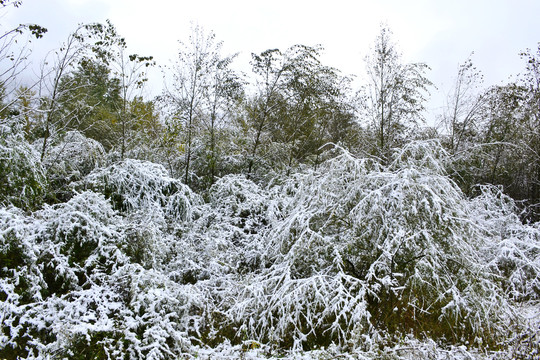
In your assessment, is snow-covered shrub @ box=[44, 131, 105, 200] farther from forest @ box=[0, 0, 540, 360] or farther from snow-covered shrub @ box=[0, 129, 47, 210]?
snow-covered shrub @ box=[0, 129, 47, 210]

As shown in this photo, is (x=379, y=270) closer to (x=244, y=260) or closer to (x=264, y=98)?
(x=244, y=260)

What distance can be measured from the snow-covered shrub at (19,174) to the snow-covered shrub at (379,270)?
376 cm

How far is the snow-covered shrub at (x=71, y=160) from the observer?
6910mm

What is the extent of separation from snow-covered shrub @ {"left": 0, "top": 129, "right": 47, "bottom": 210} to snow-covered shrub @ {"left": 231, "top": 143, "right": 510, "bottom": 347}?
3.76 m

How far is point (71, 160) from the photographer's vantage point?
7453mm

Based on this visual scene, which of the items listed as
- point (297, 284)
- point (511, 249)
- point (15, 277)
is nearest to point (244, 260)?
point (297, 284)

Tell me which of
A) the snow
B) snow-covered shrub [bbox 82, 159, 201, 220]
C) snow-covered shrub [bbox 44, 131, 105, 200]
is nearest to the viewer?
the snow

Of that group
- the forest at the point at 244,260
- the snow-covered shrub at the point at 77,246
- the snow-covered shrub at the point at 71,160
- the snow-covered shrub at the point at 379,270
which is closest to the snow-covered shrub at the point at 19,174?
the forest at the point at 244,260

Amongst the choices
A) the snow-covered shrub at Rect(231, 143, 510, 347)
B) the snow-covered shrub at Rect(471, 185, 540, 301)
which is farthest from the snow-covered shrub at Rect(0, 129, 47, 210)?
the snow-covered shrub at Rect(471, 185, 540, 301)

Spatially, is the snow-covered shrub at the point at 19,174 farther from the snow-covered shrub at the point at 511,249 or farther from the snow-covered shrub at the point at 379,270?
the snow-covered shrub at the point at 511,249

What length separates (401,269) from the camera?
14.3 ft

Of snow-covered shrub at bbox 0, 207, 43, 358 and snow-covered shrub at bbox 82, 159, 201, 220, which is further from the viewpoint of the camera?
snow-covered shrub at bbox 82, 159, 201, 220

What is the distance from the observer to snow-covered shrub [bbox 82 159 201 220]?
6.30 m

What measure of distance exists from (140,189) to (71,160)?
2.23 m
